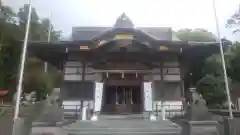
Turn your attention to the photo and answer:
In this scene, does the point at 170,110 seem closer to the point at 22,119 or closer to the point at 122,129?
the point at 122,129

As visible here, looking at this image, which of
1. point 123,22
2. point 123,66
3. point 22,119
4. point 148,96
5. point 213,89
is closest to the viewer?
point 22,119

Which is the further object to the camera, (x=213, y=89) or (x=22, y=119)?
(x=213, y=89)

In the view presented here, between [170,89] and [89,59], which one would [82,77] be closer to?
[89,59]

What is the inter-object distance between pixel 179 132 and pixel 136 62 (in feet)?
18.0

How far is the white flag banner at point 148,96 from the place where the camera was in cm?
1266

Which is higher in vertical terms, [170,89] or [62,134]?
[170,89]

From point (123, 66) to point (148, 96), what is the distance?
2324 mm

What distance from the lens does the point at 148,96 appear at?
42.4 ft

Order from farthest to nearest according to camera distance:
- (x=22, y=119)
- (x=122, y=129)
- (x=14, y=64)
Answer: (x=14, y=64)
(x=122, y=129)
(x=22, y=119)

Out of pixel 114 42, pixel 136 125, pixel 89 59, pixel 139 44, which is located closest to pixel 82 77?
pixel 89 59

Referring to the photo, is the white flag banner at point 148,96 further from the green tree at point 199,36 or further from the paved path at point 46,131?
the green tree at point 199,36

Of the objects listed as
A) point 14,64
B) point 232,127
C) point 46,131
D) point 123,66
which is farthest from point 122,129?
point 14,64

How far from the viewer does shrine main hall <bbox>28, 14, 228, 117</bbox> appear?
12906mm

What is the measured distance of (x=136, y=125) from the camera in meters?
9.79
